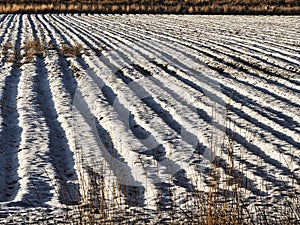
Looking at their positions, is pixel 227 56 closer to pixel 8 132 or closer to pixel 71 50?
pixel 71 50

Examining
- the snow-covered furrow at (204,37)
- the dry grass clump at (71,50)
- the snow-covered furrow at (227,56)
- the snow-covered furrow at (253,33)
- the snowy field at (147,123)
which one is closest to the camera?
the snowy field at (147,123)

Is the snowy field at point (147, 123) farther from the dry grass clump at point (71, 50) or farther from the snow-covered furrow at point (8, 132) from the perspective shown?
the dry grass clump at point (71, 50)

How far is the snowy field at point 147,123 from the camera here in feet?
15.0

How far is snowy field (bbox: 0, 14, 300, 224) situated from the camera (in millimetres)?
4574

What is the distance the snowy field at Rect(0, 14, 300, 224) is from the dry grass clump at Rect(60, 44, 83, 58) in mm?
147

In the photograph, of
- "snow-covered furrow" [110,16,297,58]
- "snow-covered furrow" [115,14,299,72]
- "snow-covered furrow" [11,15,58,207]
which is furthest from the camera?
"snow-covered furrow" [110,16,297,58]

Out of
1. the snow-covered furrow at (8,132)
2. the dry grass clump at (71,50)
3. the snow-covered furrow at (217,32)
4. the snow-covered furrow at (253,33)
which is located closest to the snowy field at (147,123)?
the snow-covered furrow at (8,132)

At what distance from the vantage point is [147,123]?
21.3 feet

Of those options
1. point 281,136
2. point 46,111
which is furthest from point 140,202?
point 46,111

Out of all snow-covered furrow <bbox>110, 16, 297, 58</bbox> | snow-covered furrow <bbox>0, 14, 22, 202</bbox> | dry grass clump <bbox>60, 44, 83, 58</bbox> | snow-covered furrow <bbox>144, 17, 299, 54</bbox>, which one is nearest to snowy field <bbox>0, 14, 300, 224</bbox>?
snow-covered furrow <bbox>0, 14, 22, 202</bbox>

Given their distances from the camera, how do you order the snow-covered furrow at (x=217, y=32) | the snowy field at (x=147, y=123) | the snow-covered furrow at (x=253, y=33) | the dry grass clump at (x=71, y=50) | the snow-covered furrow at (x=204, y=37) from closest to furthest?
1. the snowy field at (x=147, y=123)
2. the dry grass clump at (x=71, y=50)
3. the snow-covered furrow at (x=204, y=37)
4. the snow-covered furrow at (x=253, y=33)
5. the snow-covered furrow at (x=217, y=32)

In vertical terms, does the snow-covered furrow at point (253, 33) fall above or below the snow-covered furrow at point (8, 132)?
below

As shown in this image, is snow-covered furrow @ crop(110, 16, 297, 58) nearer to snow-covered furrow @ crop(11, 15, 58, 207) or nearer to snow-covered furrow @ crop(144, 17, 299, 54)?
snow-covered furrow @ crop(144, 17, 299, 54)

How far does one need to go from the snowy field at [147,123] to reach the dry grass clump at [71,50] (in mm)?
147
